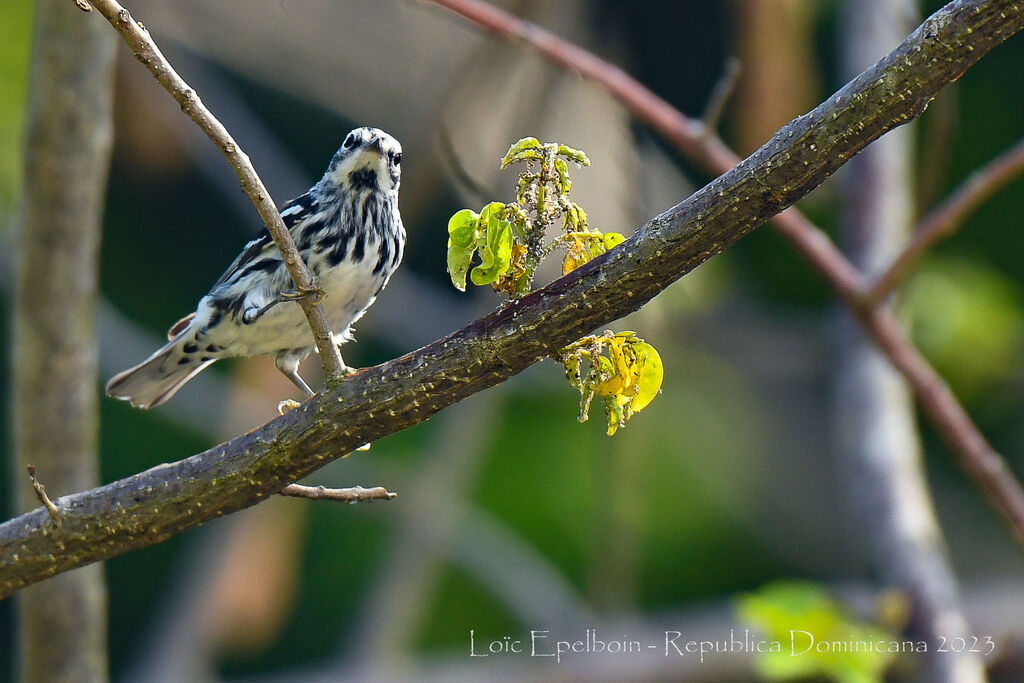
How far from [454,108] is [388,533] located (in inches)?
170

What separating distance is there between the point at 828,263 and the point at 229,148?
2.80m

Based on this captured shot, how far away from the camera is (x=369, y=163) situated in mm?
3371

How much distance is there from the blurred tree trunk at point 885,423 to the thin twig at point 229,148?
2.80 meters

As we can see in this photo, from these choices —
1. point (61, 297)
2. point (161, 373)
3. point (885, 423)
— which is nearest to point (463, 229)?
point (61, 297)

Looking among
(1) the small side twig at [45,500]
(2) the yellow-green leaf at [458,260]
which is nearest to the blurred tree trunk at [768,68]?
(2) the yellow-green leaf at [458,260]

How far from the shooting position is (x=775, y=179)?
1883 mm

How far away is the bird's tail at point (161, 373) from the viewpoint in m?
3.86

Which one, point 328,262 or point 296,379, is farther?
point 296,379

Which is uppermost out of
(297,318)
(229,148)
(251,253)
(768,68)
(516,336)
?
(768,68)

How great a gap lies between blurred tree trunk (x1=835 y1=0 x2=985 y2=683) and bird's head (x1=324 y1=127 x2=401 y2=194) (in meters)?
2.48

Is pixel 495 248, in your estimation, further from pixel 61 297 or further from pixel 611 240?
pixel 61 297

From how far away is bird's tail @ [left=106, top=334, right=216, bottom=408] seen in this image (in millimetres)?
3861

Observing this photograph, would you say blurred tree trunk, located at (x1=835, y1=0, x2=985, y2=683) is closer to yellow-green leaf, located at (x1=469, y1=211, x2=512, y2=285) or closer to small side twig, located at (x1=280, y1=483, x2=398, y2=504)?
small side twig, located at (x1=280, y1=483, x2=398, y2=504)

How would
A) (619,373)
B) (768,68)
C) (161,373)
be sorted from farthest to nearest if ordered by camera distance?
(768,68) < (161,373) < (619,373)
